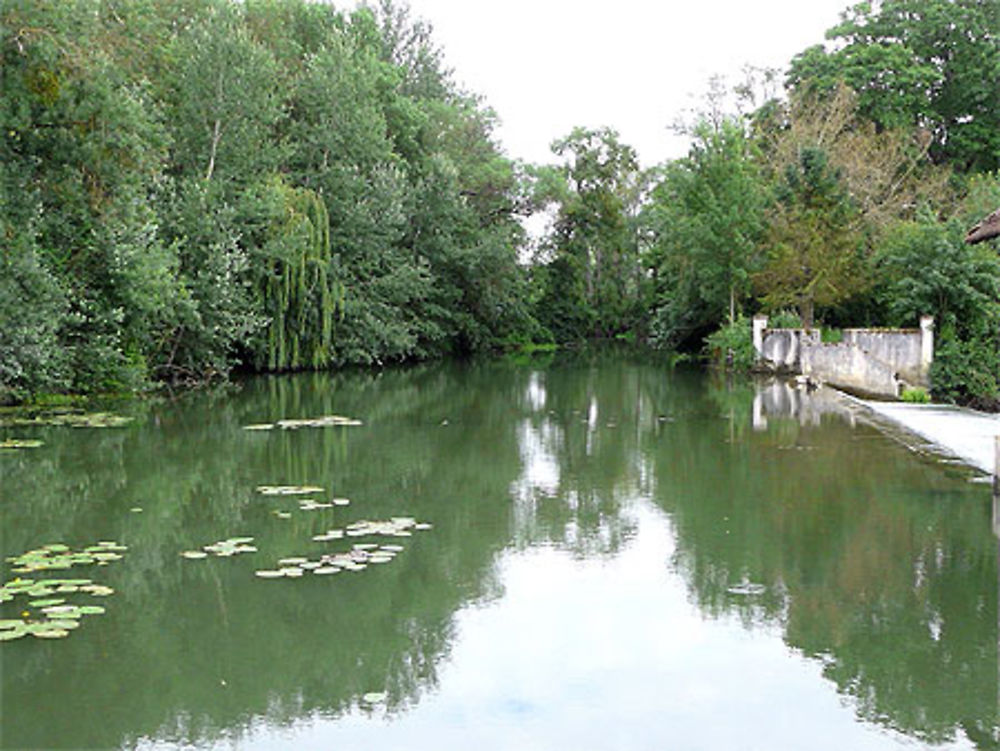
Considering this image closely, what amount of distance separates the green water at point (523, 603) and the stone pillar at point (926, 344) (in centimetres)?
736

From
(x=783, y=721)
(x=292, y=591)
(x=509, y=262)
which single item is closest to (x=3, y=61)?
(x=292, y=591)

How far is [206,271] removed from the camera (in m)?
22.3

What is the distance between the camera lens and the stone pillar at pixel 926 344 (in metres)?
19.9

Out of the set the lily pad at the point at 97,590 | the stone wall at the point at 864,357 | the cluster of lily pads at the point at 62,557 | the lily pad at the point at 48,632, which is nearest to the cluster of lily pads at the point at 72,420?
the cluster of lily pads at the point at 62,557

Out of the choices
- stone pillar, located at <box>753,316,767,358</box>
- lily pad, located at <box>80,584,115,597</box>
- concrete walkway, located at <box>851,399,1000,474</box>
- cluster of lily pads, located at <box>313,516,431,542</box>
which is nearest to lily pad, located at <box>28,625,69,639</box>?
lily pad, located at <box>80,584,115,597</box>

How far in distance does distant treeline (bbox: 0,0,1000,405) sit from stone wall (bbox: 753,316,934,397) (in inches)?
27.2

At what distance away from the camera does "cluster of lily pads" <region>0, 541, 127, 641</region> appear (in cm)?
583

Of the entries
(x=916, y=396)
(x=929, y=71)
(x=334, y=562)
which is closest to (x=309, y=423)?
(x=334, y=562)

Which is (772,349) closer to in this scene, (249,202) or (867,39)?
(249,202)

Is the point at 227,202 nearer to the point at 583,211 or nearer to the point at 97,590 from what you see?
the point at 97,590

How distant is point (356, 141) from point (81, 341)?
13080 millimetres

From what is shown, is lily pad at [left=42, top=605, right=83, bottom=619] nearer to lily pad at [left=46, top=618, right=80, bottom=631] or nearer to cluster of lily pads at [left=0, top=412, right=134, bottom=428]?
lily pad at [left=46, top=618, right=80, bottom=631]

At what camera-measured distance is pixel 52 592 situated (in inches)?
258

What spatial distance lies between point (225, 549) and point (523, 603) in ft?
8.23
